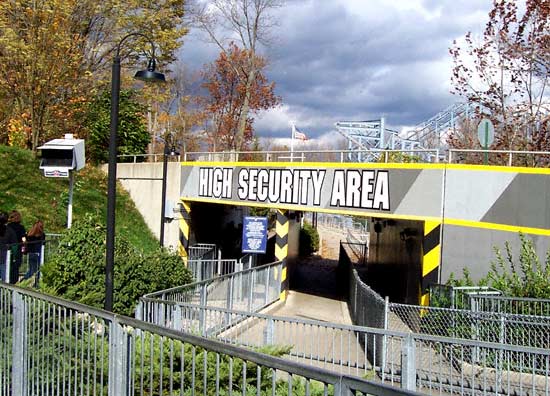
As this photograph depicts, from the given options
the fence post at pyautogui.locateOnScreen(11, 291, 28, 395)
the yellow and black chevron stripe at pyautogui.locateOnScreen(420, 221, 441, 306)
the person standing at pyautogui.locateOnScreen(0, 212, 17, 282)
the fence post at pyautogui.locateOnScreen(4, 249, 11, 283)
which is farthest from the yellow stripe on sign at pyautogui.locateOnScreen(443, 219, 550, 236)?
the fence post at pyautogui.locateOnScreen(11, 291, 28, 395)

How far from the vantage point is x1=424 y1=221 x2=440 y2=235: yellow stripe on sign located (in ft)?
46.6

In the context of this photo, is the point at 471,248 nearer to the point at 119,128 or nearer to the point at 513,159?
the point at 513,159

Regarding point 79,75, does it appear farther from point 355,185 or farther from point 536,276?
point 536,276

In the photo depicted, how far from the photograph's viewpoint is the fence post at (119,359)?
12.0ft

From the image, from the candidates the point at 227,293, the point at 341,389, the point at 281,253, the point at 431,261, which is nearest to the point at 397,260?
the point at 281,253

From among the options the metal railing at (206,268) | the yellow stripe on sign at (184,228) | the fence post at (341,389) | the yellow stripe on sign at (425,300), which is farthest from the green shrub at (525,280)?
the yellow stripe on sign at (184,228)

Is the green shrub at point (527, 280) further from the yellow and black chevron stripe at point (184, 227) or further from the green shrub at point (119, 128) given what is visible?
the green shrub at point (119, 128)

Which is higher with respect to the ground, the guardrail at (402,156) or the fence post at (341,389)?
the guardrail at (402,156)

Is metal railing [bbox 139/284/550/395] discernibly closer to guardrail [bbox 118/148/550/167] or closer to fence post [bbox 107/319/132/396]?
fence post [bbox 107/319/132/396]

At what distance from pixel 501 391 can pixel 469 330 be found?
3.54 metres

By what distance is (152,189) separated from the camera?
24.0 meters

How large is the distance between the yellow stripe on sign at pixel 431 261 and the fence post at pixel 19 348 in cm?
1099

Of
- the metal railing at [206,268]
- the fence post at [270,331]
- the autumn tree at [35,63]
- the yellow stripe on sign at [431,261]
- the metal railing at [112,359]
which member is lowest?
the metal railing at [206,268]

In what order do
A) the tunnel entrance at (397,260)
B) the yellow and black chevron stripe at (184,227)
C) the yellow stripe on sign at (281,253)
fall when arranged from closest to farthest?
the tunnel entrance at (397,260) < the yellow stripe on sign at (281,253) < the yellow and black chevron stripe at (184,227)
